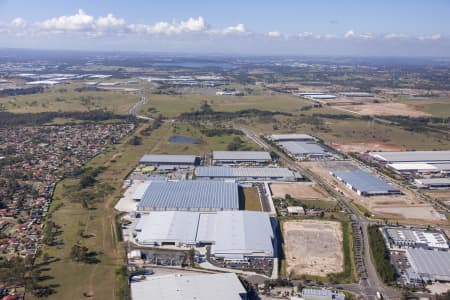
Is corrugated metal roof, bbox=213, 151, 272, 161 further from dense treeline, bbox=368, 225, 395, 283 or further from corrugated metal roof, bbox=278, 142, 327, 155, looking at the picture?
dense treeline, bbox=368, 225, 395, 283

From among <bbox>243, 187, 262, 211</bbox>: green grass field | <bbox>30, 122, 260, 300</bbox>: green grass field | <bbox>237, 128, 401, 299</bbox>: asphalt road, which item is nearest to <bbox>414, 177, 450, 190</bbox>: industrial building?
<bbox>237, 128, 401, 299</bbox>: asphalt road

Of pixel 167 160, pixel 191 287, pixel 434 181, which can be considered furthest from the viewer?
pixel 167 160

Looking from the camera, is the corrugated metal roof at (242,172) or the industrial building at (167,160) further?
the industrial building at (167,160)

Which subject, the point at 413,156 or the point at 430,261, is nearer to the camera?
the point at 430,261

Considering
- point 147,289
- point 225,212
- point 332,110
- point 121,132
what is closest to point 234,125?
point 121,132

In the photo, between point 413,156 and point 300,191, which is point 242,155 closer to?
point 300,191

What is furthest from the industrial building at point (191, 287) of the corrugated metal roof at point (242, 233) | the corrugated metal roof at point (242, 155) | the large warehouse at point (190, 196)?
the corrugated metal roof at point (242, 155)

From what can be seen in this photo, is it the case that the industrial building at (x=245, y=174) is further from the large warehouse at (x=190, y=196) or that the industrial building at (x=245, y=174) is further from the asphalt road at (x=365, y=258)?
the large warehouse at (x=190, y=196)

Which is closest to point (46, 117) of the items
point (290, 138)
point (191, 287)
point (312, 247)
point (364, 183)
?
point (290, 138)
